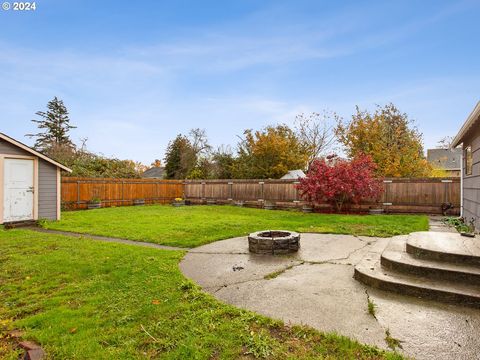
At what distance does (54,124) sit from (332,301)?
4366 cm

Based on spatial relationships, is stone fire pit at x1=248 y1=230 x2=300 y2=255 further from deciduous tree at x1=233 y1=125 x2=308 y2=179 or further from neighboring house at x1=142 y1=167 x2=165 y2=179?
neighboring house at x1=142 y1=167 x2=165 y2=179

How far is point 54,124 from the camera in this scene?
3759 centimetres

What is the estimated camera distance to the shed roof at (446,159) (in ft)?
106

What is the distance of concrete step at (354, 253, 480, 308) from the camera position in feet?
10.6

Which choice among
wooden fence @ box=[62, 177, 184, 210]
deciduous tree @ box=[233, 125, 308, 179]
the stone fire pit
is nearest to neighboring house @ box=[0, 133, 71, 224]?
wooden fence @ box=[62, 177, 184, 210]

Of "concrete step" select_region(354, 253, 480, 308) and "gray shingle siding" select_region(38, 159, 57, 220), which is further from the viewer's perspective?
"gray shingle siding" select_region(38, 159, 57, 220)

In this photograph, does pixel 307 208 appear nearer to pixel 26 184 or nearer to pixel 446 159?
pixel 26 184

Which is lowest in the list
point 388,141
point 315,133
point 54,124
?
point 388,141

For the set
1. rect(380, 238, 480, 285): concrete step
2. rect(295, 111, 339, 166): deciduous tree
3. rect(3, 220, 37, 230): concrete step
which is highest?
rect(295, 111, 339, 166): deciduous tree

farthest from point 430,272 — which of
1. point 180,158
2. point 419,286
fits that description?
point 180,158

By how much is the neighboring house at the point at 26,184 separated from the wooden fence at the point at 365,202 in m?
9.26

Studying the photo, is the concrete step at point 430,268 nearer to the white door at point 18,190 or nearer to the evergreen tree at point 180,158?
the white door at point 18,190

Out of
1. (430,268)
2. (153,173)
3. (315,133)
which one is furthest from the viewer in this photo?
(153,173)

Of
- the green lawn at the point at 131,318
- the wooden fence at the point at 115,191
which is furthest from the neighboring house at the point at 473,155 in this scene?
the wooden fence at the point at 115,191
